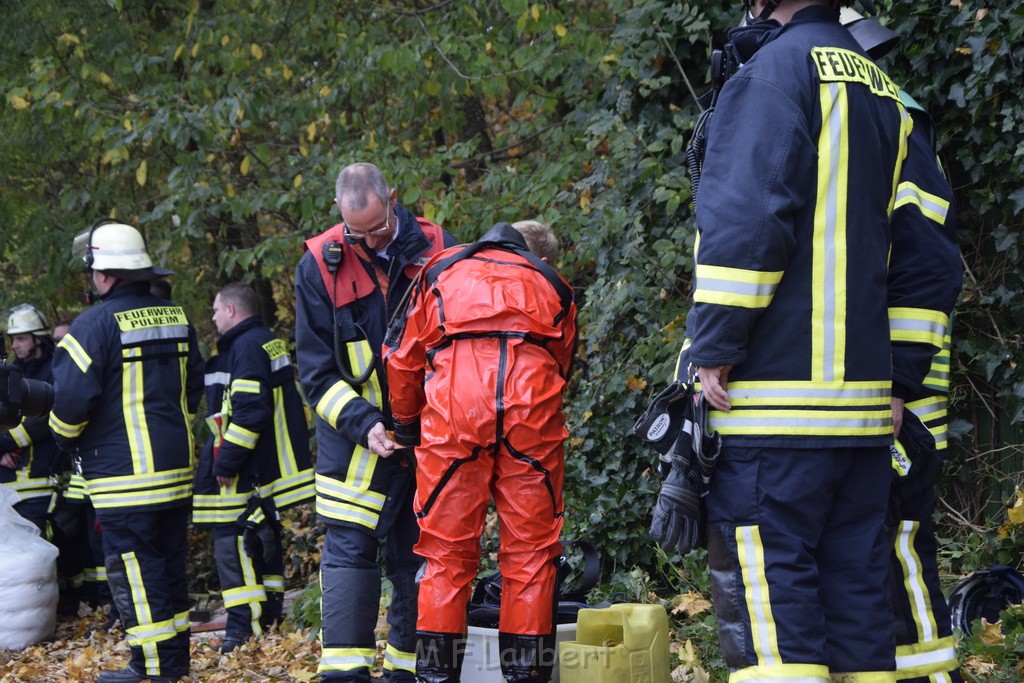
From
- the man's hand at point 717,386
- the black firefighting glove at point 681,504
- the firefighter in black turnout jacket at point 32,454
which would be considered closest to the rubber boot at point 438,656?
the black firefighting glove at point 681,504

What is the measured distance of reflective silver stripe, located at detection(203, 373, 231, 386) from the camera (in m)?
7.93

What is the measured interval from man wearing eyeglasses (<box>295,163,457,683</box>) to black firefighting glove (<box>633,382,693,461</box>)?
5.53 ft

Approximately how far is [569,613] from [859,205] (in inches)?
90.7

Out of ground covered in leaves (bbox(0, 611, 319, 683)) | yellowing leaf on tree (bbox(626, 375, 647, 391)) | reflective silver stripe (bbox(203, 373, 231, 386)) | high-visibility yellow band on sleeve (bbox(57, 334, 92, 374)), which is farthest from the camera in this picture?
reflective silver stripe (bbox(203, 373, 231, 386))

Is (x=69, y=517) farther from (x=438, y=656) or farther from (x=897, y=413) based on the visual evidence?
(x=897, y=413)

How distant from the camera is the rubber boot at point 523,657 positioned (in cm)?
408

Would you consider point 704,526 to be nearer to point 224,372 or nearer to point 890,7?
point 890,7

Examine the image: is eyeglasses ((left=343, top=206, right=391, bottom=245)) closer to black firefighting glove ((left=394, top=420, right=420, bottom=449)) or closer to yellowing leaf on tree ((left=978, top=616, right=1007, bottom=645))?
black firefighting glove ((left=394, top=420, right=420, bottom=449))

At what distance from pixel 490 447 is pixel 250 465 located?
4.03 meters

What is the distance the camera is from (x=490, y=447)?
4125mm

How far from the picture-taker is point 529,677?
4086 mm

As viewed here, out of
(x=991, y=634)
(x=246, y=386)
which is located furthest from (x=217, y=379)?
(x=991, y=634)

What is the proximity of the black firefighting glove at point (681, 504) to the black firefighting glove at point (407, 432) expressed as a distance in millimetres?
1629

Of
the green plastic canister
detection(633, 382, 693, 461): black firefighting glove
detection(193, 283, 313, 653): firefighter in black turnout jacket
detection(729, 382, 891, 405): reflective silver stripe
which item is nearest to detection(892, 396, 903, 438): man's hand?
detection(729, 382, 891, 405): reflective silver stripe
